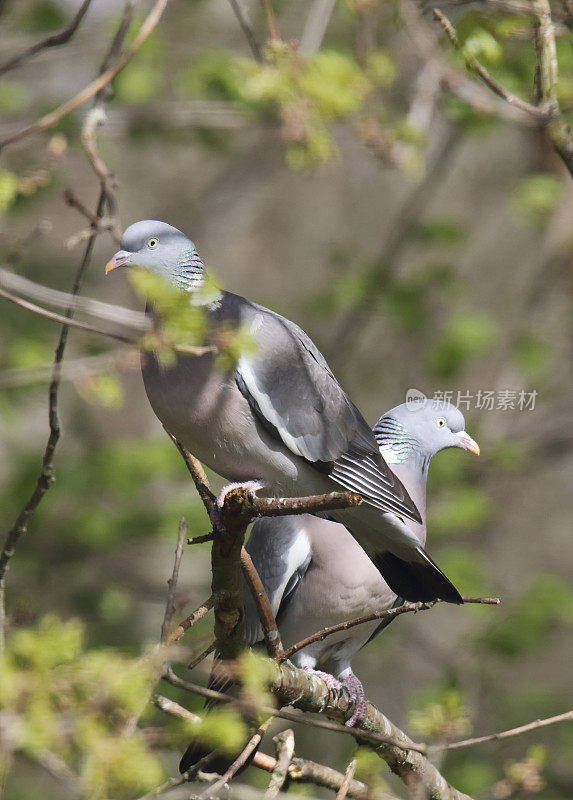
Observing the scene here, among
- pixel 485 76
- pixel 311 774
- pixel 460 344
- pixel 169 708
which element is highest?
pixel 485 76

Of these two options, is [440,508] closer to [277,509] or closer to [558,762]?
[558,762]

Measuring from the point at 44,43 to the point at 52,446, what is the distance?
1247mm

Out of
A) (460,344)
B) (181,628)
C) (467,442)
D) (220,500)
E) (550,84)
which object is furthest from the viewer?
(460,344)

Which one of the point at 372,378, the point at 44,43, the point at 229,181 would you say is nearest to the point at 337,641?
the point at 44,43

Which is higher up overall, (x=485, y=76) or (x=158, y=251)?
(x=485, y=76)

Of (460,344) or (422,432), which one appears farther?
(460,344)

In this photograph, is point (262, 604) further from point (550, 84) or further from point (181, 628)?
point (550, 84)

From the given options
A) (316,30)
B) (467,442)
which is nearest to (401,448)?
(467,442)

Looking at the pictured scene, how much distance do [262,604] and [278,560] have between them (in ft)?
2.82

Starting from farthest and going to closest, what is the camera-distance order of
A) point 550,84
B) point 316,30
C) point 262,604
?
point 316,30
point 550,84
point 262,604

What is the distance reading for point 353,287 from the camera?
6.23 m

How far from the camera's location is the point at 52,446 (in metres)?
2.25

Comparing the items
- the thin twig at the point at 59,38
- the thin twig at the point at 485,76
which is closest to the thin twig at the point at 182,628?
the thin twig at the point at 485,76

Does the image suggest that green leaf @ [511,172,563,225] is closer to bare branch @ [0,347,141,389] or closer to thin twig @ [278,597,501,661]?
thin twig @ [278,597,501,661]
